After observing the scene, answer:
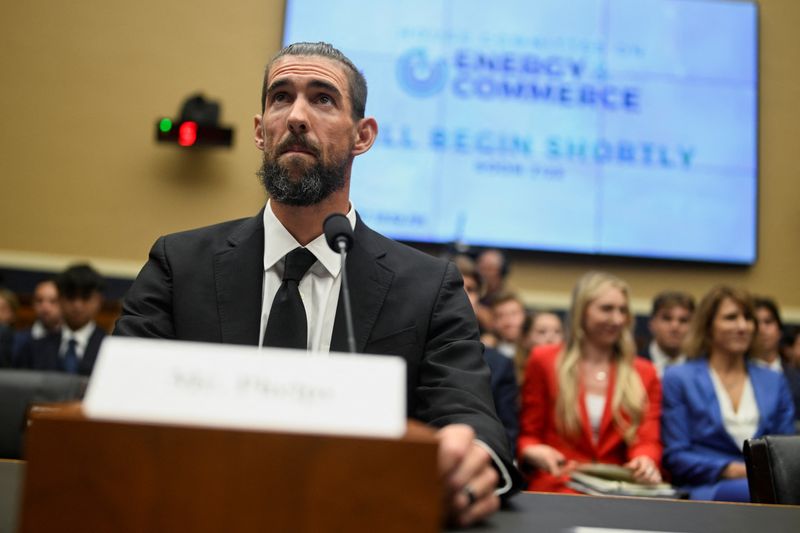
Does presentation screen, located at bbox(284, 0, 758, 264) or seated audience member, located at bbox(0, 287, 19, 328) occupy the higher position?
presentation screen, located at bbox(284, 0, 758, 264)

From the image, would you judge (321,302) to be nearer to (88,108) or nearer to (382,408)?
(382,408)

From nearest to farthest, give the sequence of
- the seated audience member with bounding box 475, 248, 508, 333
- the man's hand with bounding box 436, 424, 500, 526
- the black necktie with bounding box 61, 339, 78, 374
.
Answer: the man's hand with bounding box 436, 424, 500, 526 → the black necktie with bounding box 61, 339, 78, 374 → the seated audience member with bounding box 475, 248, 508, 333

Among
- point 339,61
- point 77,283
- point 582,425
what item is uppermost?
point 339,61

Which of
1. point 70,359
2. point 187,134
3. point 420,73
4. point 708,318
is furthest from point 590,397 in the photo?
point 187,134

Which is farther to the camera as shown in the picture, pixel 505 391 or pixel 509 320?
pixel 509 320

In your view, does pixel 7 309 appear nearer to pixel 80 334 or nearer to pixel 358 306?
pixel 80 334

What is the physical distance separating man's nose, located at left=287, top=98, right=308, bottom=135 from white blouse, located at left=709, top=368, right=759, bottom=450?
2.18 meters

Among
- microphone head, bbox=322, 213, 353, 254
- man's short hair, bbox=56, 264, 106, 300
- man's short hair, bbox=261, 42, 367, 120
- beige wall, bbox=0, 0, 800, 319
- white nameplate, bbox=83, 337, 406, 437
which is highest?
beige wall, bbox=0, 0, 800, 319

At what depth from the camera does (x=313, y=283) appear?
62.4 inches

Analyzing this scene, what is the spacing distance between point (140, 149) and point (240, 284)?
4897 mm

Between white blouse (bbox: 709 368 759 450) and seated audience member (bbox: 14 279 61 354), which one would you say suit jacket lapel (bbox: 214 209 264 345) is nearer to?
white blouse (bbox: 709 368 759 450)

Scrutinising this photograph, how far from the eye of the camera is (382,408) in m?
0.77

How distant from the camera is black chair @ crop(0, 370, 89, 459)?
2252mm

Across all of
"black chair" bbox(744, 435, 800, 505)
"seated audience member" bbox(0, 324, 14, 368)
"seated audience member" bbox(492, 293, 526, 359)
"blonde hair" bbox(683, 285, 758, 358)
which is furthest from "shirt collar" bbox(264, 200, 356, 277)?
"seated audience member" bbox(0, 324, 14, 368)
